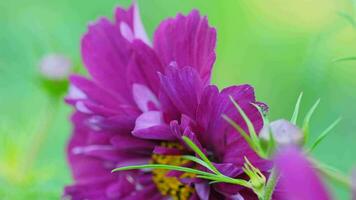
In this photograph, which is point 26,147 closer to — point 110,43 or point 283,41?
point 110,43

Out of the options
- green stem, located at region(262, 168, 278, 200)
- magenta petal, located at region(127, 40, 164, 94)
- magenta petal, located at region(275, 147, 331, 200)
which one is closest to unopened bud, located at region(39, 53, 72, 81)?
magenta petal, located at region(127, 40, 164, 94)

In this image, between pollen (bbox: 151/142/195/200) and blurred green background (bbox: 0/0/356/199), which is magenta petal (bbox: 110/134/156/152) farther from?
blurred green background (bbox: 0/0/356/199)

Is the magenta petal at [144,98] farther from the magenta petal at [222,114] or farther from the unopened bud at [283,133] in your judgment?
the unopened bud at [283,133]

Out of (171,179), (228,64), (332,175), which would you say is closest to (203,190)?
(171,179)

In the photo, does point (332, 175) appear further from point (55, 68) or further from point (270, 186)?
point (55, 68)

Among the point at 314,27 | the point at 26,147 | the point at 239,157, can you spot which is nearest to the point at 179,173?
the point at 239,157

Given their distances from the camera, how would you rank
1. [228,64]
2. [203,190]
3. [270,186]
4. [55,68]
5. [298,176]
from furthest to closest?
1. [228,64]
2. [55,68]
3. [203,190]
4. [270,186]
5. [298,176]
